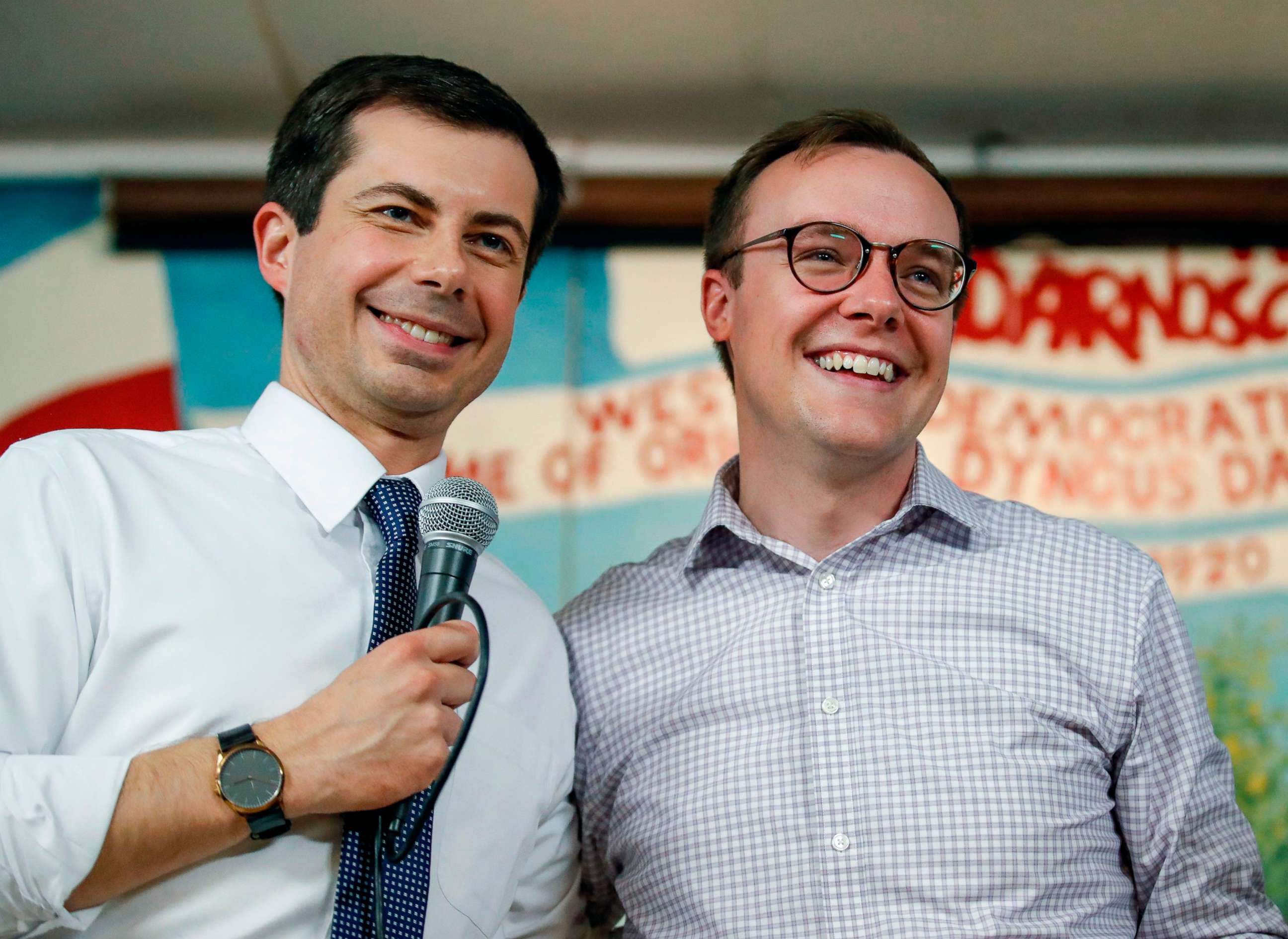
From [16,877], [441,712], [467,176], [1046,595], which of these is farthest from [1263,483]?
[16,877]

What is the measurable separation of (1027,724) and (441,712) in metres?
0.77

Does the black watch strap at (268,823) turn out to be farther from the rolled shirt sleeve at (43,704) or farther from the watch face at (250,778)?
the rolled shirt sleeve at (43,704)

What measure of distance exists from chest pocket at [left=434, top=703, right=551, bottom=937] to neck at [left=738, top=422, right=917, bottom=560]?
1.60ft

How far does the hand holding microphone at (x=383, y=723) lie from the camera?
3.77 ft

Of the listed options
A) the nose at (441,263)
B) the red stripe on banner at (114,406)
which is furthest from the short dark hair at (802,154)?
the red stripe on banner at (114,406)

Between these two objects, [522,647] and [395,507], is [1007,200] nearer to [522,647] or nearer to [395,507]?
[522,647]

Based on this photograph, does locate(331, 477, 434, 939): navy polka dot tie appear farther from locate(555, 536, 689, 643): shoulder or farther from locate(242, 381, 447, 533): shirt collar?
locate(555, 536, 689, 643): shoulder

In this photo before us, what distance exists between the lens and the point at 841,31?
280cm

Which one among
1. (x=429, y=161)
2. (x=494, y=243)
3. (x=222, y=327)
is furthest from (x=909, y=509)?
(x=222, y=327)

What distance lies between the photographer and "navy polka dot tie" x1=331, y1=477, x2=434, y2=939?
1.18m

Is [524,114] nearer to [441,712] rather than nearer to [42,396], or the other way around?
[441,712]

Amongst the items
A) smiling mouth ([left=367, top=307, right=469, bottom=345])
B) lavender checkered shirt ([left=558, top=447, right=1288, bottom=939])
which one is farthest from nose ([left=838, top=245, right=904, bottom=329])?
smiling mouth ([left=367, top=307, right=469, bottom=345])

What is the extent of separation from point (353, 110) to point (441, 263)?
268 millimetres

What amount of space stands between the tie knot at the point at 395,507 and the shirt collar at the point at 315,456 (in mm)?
12
